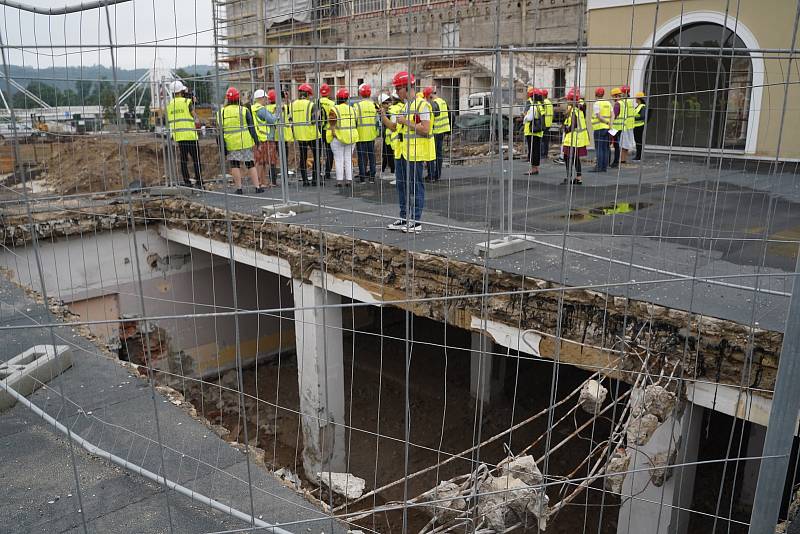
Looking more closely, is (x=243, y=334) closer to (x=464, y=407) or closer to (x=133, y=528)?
(x=464, y=407)

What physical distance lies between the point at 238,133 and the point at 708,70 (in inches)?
387

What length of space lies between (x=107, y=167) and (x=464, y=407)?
36.1 ft

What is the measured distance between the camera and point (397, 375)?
10.3m

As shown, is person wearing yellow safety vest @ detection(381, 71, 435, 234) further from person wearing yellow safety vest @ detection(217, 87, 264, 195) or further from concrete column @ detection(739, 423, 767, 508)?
concrete column @ detection(739, 423, 767, 508)

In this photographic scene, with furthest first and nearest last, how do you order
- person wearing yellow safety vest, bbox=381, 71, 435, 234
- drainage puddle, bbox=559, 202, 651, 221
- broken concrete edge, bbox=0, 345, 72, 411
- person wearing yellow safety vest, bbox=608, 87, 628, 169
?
person wearing yellow safety vest, bbox=608, 87, 628, 169
drainage puddle, bbox=559, 202, 651, 221
person wearing yellow safety vest, bbox=381, 71, 435, 234
broken concrete edge, bbox=0, 345, 72, 411

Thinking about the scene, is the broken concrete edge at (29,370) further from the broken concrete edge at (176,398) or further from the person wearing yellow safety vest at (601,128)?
the person wearing yellow safety vest at (601,128)

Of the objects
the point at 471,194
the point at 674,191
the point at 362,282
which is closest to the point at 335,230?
the point at 362,282

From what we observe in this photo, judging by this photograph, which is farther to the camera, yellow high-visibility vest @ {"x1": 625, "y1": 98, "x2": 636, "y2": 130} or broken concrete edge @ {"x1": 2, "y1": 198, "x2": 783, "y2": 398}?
yellow high-visibility vest @ {"x1": 625, "y1": 98, "x2": 636, "y2": 130}

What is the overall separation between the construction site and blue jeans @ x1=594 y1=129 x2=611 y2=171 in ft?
0.41

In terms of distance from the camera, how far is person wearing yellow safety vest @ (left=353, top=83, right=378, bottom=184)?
9.11m

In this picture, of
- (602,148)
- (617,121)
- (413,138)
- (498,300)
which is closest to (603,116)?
(617,121)

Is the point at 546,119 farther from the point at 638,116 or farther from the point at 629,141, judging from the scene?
the point at 629,141

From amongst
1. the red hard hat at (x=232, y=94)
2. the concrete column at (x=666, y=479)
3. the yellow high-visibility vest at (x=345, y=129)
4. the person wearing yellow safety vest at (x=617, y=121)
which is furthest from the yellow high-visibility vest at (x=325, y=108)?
the concrete column at (x=666, y=479)

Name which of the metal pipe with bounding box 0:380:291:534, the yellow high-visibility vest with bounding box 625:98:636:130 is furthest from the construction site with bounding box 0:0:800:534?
the yellow high-visibility vest with bounding box 625:98:636:130
